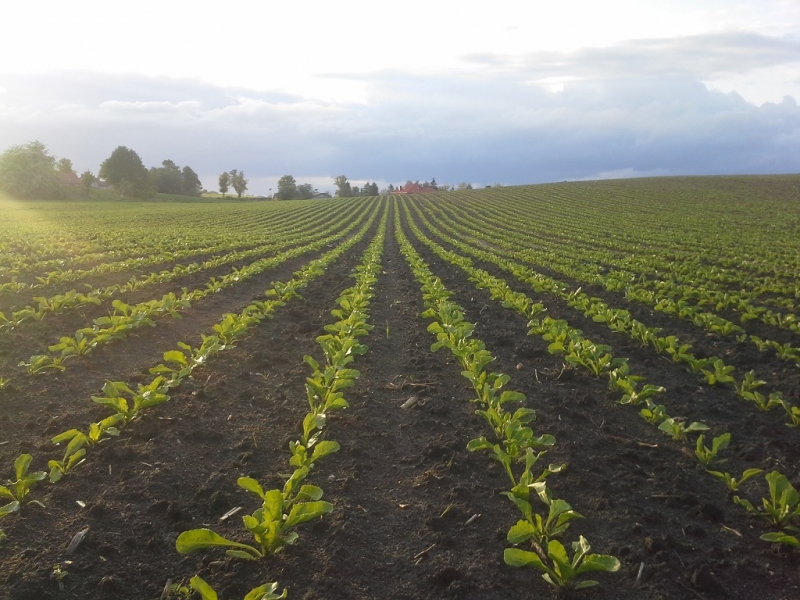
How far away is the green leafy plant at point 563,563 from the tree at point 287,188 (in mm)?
123681

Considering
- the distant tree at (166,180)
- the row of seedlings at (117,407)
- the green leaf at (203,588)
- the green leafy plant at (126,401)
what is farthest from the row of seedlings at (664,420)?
the distant tree at (166,180)

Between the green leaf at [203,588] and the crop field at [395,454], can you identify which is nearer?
the green leaf at [203,588]

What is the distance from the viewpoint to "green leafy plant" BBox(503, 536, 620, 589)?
3107 millimetres

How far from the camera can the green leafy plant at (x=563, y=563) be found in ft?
10.2

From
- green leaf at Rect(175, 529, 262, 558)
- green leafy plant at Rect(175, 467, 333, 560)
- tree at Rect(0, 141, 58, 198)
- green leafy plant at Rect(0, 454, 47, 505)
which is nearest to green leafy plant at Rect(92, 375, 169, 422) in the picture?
green leafy plant at Rect(0, 454, 47, 505)

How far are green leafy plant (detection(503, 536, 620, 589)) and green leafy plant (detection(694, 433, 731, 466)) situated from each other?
6.04 ft

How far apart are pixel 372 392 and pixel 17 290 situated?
333 inches

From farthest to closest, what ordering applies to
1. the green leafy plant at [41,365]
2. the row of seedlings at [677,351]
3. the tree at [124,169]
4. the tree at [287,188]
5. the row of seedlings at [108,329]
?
the tree at [287,188] → the tree at [124,169] → the row of seedlings at [108,329] → the green leafy plant at [41,365] → the row of seedlings at [677,351]

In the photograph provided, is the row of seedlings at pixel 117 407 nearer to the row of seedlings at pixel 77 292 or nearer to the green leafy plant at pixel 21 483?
the green leafy plant at pixel 21 483

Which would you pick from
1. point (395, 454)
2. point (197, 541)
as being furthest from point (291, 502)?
point (395, 454)

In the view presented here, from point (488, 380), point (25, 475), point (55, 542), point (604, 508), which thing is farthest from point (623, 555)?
point (25, 475)

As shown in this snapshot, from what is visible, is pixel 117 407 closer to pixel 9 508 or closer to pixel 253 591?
pixel 9 508

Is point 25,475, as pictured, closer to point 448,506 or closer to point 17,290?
point 448,506

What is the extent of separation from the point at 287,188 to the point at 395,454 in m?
125
